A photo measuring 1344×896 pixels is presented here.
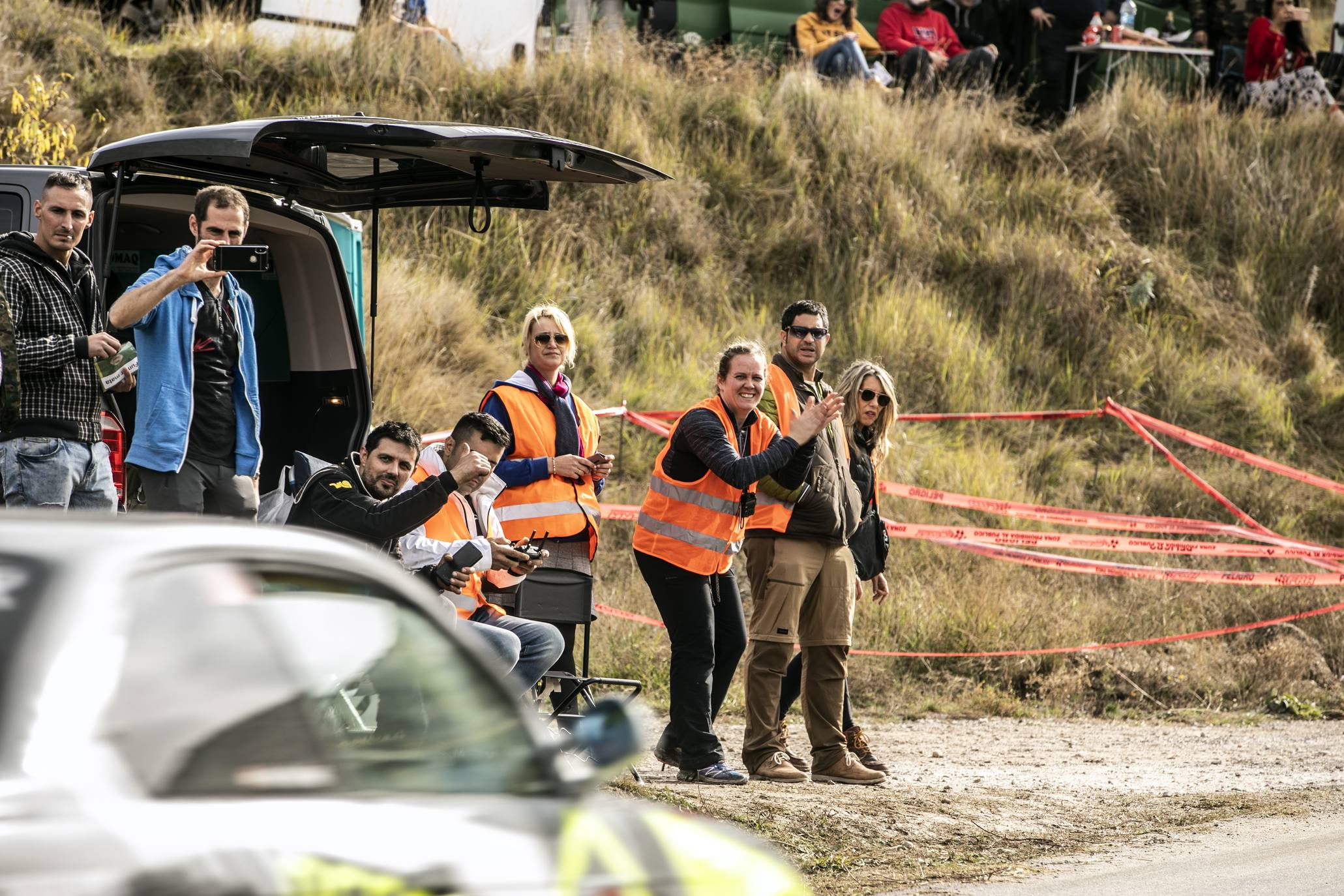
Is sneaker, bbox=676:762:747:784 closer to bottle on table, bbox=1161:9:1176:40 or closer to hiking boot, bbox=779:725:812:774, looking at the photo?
hiking boot, bbox=779:725:812:774

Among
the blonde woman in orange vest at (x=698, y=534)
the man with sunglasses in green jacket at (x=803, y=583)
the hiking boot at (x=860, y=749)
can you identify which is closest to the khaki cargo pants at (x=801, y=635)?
the man with sunglasses in green jacket at (x=803, y=583)

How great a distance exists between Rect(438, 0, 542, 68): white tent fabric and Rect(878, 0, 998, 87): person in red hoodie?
149 inches

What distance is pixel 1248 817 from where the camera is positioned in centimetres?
702

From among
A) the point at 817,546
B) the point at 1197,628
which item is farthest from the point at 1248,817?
the point at 1197,628

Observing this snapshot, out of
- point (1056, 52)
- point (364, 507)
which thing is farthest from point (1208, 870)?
point (1056, 52)

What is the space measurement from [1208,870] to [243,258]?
14.0 ft

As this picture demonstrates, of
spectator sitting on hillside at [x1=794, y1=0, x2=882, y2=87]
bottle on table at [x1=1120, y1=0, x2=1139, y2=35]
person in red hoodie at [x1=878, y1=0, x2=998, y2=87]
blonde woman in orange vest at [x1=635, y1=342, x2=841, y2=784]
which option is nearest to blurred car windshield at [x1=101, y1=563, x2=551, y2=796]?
blonde woman in orange vest at [x1=635, y1=342, x2=841, y2=784]

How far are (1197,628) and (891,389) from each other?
453cm

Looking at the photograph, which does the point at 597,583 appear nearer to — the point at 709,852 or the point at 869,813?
the point at 869,813

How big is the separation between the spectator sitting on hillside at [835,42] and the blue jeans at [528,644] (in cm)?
1143

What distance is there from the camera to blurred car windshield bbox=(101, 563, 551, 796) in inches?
85.5

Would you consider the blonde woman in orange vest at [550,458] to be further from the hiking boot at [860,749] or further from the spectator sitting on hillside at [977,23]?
the spectator sitting on hillside at [977,23]

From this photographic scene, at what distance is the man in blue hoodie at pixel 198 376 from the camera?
592cm

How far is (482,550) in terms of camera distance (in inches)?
243
